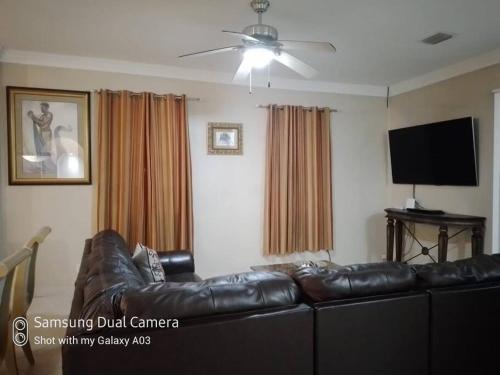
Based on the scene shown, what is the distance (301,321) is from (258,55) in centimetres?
181

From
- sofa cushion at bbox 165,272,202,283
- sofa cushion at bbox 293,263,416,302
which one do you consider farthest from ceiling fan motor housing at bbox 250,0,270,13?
sofa cushion at bbox 165,272,202,283

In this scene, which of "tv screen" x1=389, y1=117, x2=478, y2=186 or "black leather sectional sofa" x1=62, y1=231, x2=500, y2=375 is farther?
"tv screen" x1=389, y1=117, x2=478, y2=186

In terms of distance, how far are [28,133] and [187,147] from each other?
1.61 meters

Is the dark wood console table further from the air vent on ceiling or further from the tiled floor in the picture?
the tiled floor

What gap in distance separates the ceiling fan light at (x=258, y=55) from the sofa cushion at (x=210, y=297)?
1578 millimetres

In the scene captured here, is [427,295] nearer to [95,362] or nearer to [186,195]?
[95,362]

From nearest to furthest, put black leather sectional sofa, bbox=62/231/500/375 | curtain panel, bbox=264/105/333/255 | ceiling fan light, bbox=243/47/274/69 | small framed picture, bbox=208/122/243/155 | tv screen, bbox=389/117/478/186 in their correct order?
1. black leather sectional sofa, bbox=62/231/500/375
2. ceiling fan light, bbox=243/47/274/69
3. tv screen, bbox=389/117/478/186
4. small framed picture, bbox=208/122/243/155
5. curtain panel, bbox=264/105/333/255

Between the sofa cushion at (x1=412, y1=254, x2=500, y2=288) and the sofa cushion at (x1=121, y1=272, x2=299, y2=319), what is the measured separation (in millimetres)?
665

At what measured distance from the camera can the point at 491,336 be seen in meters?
1.72

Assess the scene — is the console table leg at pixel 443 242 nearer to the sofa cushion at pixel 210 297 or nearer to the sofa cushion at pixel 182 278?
the sofa cushion at pixel 182 278

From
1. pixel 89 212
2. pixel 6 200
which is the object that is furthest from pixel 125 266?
pixel 6 200

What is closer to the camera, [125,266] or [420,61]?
[125,266]

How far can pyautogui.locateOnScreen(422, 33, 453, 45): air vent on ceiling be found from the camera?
3033 millimetres

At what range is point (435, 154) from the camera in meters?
4.00
